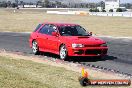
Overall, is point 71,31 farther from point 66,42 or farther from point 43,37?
point 43,37

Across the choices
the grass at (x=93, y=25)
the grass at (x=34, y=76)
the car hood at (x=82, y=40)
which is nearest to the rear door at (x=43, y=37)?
the car hood at (x=82, y=40)

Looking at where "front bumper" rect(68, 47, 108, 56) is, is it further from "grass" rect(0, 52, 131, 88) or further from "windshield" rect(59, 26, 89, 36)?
"grass" rect(0, 52, 131, 88)

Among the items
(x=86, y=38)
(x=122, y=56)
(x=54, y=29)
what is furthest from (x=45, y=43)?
(x=122, y=56)

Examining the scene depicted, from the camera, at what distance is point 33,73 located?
42.9ft

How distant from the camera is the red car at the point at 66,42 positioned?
660 inches

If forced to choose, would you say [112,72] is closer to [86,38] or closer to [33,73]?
[33,73]

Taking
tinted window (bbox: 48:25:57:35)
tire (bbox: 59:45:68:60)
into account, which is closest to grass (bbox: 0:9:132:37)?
tinted window (bbox: 48:25:57:35)

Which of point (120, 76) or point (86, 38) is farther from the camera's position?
point (86, 38)

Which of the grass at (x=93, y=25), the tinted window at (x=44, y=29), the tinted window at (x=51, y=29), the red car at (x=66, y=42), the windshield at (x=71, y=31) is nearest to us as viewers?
the red car at (x=66, y=42)

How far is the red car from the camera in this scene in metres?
16.8

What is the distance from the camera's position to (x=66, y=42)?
1695 centimetres

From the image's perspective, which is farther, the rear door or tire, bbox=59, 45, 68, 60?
the rear door

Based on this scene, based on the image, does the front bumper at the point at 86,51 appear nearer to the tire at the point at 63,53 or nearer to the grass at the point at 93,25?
the tire at the point at 63,53

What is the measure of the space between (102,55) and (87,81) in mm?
7646
